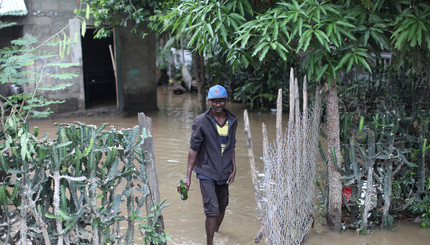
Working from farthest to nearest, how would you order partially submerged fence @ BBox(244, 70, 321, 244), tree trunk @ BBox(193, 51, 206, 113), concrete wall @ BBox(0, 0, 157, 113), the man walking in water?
1. tree trunk @ BBox(193, 51, 206, 113)
2. concrete wall @ BBox(0, 0, 157, 113)
3. the man walking in water
4. partially submerged fence @ BBox(244, 70, 321, 244)

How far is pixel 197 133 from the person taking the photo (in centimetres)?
461

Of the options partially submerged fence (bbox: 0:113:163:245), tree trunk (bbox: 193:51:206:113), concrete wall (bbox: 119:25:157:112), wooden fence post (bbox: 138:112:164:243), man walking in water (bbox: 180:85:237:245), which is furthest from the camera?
concrete wall (bbox: 119:25:157:112)

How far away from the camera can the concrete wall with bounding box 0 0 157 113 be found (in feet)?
37.0

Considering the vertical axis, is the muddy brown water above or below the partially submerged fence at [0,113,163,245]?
below

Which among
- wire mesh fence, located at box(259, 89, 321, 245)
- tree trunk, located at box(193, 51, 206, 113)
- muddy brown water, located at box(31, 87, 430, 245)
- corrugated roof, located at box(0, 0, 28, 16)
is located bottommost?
muddy brown water, located at box(31, 87, 430, 245)

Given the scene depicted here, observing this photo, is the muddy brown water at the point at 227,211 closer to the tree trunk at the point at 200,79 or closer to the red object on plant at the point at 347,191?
the red object on plant at the point at 347,191

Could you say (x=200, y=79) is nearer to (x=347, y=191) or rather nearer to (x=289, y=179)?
(x=347, y=191)

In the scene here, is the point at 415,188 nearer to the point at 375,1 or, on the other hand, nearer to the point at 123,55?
the point at 375,1

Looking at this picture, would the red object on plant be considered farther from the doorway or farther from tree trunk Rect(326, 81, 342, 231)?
the doorway

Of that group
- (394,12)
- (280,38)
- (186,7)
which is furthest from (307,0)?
(186,7)

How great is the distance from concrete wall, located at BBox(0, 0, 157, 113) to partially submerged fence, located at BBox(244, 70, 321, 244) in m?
7.54

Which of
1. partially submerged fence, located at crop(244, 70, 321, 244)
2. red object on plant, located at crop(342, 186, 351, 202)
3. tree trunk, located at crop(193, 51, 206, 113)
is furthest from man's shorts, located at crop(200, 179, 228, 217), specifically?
tree trunk, located at crop(193, 51, 206, 113)

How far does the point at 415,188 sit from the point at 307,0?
2597 mm

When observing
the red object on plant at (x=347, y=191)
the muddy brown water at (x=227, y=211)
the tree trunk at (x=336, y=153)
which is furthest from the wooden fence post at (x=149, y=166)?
the red object on plant at (x=347, y=191)
